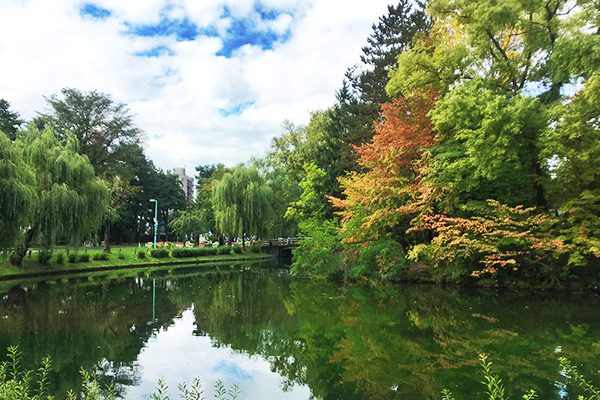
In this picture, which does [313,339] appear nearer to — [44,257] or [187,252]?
[44,257]

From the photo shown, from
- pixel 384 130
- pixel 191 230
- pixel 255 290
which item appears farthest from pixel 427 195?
pixel 191 230

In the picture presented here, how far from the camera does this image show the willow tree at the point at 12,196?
19.1 meters

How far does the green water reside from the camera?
717 cm

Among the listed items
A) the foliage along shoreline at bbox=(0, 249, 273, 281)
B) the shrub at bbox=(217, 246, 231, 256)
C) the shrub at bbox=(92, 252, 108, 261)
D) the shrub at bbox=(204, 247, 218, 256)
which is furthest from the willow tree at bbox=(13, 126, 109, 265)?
the shrub at bbox=(217, 246, 231, 256)

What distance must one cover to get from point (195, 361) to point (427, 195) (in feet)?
37.7

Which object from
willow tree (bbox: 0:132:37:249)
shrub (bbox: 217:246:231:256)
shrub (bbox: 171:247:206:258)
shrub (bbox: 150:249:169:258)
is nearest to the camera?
willow tree (bbox: 0:132:37:249)

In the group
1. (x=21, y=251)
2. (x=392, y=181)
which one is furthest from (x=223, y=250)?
(x=392, y=181)

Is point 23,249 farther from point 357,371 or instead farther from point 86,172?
point 357,371

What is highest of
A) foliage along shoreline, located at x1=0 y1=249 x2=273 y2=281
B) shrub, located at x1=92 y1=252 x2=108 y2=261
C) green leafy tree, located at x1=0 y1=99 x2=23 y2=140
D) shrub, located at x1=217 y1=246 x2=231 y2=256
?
green leafy tree, located at x1=0 y1=99 x2=23 y2=140

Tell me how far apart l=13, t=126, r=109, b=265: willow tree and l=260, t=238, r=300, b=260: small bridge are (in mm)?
24421

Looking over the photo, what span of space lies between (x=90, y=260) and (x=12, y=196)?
1111 cm

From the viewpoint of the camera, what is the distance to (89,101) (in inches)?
1373

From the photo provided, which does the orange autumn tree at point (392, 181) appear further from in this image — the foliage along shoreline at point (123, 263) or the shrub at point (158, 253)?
the shrub at point (158, 253)

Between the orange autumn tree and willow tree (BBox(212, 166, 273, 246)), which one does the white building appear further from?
the orange autumn tree
